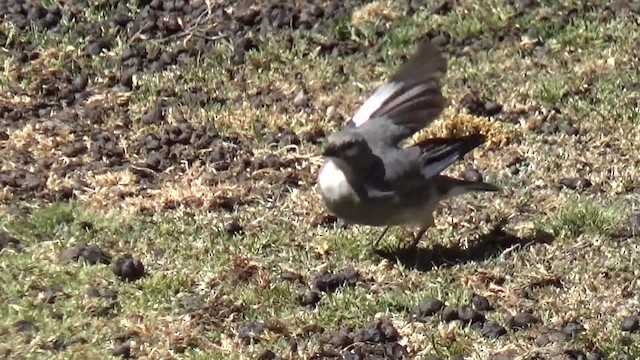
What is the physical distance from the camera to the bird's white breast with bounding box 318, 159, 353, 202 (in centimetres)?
705

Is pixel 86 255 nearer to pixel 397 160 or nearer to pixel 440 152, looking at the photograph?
pixel 397 160

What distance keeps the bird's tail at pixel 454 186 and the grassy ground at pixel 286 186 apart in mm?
202

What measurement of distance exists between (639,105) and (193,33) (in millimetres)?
3187

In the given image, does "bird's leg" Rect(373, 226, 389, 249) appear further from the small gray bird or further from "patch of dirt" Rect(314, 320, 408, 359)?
"patch of dirt" Rect(314, 320, 408, 359)

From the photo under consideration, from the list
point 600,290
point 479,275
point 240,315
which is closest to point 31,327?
point 240,315

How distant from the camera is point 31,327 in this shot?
6.42 m

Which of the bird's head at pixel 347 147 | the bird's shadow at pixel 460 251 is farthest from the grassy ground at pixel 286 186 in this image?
the bird's head at pixel 347 147

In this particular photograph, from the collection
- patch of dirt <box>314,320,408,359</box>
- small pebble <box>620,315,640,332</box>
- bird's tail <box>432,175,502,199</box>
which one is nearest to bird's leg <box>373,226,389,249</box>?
bird's tail <box>432,175,502,199</box>

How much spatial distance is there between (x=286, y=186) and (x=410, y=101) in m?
1.13

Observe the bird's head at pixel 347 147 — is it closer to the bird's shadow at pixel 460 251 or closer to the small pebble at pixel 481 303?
the bird's shadow at pixel 460 251

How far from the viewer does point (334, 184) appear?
7.10 m

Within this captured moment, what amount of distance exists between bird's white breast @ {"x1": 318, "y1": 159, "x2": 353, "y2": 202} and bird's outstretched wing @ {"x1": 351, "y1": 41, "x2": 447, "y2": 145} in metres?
0.24

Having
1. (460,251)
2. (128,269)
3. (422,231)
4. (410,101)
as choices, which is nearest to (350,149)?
(410,101)

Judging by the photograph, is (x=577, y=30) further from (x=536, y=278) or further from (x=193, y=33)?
(x=536, y=278)
